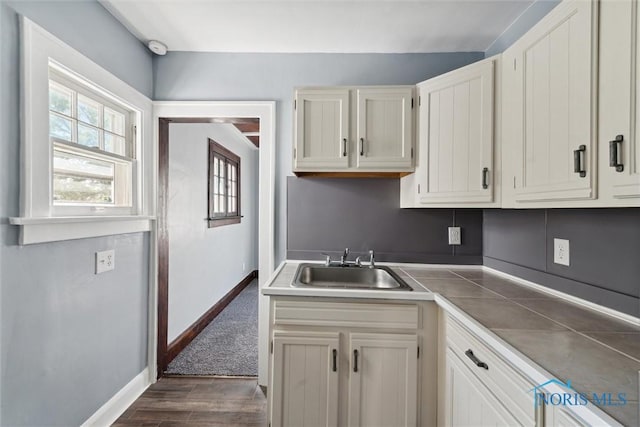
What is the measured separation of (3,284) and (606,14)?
236 centimetres

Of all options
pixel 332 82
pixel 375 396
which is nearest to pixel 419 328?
pixel 375 396

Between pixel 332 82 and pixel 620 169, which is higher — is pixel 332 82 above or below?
above

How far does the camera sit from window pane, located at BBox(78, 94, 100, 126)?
5.05 feet

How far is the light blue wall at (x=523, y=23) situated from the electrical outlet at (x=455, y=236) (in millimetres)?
1241

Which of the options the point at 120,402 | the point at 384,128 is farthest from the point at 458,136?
the point at 120,402

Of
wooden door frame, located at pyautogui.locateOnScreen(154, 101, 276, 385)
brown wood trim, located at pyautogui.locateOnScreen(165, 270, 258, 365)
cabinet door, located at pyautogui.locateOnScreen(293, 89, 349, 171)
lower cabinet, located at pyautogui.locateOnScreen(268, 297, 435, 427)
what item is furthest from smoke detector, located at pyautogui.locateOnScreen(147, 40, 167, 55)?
brown wood trim, located at pyautogui.locateOnScreen(165, 270, 258, 365)

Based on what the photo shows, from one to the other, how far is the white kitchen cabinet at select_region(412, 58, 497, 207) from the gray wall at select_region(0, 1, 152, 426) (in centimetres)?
191

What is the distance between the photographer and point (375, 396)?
138 centimetres

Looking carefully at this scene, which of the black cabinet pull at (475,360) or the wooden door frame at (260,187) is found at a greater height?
the wooden door frame at (260,187)

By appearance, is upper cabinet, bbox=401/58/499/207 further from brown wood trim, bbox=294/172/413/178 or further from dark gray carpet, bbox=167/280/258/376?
dark gray carpet, bbox=167/280/258/376

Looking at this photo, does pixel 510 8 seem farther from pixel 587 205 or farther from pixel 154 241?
pixel 154 241

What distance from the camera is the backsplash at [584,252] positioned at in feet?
3.45

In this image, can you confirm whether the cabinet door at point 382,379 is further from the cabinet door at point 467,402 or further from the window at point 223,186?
the window at point 223,186

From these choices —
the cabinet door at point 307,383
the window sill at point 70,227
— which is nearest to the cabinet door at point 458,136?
the cabinet door at point 307,383
